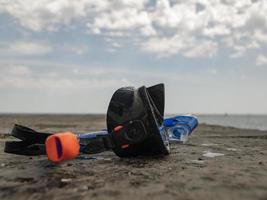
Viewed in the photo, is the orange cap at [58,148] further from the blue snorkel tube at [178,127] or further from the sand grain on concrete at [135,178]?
the blue snorkel tube at [178,127]

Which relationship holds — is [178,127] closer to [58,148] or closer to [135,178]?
[135,178]

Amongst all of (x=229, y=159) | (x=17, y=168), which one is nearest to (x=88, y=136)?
(x=17, y=168)

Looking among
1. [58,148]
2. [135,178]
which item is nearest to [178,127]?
[135,178]

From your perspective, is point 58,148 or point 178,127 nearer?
point 58,148

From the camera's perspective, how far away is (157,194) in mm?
4293

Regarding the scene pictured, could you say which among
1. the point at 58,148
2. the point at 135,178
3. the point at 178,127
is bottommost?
the point at 135,178

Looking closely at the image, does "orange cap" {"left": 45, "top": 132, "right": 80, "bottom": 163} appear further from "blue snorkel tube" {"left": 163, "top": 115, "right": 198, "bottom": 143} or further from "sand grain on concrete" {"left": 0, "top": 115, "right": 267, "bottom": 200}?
"blue snorkel tube" {"left": 163, "top": 115, "right": 198, "bottom": 143}

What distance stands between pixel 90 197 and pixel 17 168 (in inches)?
93.4

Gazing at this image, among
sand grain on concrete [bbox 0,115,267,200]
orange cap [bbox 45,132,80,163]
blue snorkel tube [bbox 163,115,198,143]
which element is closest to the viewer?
sand grain on concrete [bbox 0,115,267,200]

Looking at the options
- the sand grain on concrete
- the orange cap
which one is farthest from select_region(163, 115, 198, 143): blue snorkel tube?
the orange cap

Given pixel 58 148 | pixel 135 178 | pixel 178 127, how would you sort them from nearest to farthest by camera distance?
pixel 135 178 → pixel 58 148 → pixel 178 127

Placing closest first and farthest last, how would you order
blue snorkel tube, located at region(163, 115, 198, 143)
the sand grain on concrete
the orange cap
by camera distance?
the sand grain on concrete
the orange cap
blue snorkel tube, located at region(163, 115, 198, 143)

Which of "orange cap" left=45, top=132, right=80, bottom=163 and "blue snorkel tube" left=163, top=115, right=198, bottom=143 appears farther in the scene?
"blue snorkel tube" left=163, top=115, right=198, bottom=143

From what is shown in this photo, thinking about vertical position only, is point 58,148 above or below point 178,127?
below
